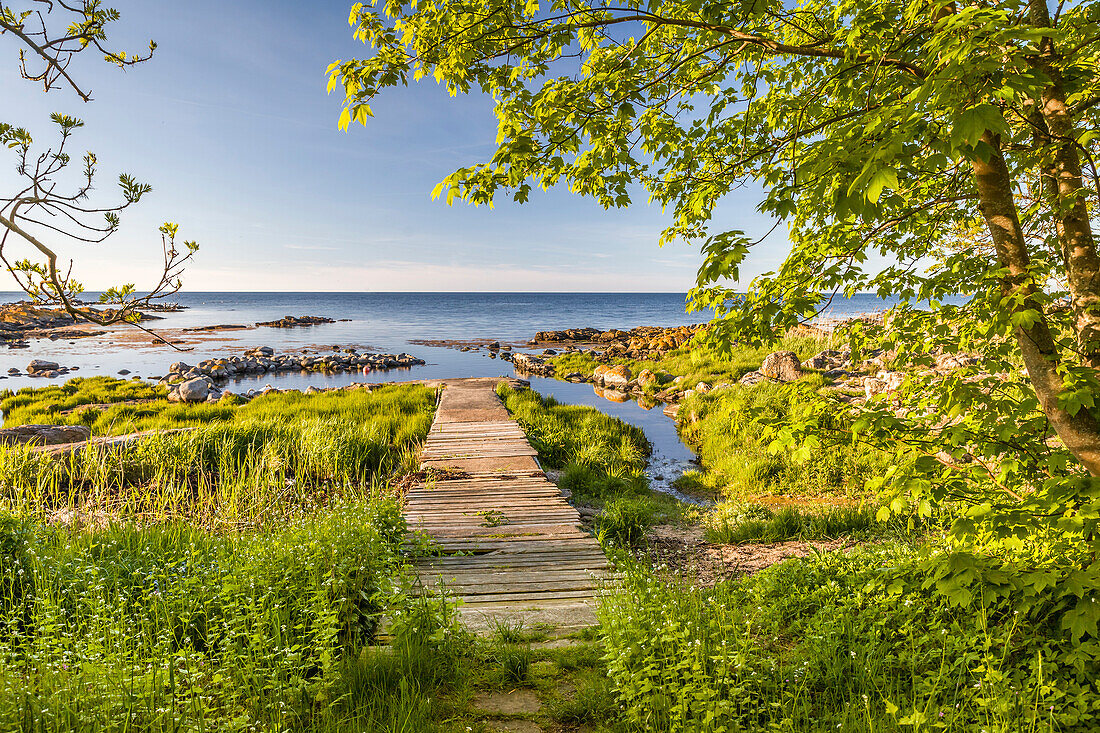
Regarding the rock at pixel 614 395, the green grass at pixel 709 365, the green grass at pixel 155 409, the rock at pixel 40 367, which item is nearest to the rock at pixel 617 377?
the green grass at pixel 709 365

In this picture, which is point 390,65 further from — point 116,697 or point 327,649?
point 116,697

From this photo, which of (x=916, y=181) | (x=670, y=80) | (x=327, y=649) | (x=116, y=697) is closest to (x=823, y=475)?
(x=916, y=181)

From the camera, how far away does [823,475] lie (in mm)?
9156

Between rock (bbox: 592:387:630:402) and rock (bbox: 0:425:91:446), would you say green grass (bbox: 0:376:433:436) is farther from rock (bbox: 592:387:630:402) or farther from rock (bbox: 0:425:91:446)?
rock (bbox: 592:387:630:402)

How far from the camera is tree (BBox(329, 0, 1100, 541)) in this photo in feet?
8.89

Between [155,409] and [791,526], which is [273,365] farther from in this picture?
[791,526]

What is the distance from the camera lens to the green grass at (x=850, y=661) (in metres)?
2.48

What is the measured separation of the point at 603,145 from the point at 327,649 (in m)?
3.68

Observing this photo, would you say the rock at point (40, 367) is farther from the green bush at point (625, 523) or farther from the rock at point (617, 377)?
the green bush at point (625, 523)

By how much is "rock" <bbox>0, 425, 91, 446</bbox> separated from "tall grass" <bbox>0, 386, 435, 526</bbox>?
108 centimetres

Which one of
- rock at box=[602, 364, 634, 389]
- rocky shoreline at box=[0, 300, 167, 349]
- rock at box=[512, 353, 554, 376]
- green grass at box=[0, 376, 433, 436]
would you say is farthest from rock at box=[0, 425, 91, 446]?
rock at box=[512, 353, 554, 376]

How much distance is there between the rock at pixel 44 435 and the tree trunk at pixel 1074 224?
1314 centimetres

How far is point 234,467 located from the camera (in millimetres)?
8531

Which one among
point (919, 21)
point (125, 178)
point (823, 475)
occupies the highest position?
point (919, 21)
